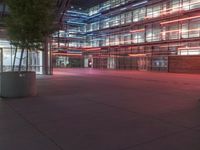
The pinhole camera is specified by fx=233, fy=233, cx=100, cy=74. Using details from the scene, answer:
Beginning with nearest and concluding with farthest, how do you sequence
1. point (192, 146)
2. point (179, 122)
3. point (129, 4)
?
1. point (192, 146)
2. point (179, 122)
3. point (129, 4)

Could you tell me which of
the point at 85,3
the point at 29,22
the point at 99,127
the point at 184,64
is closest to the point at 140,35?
the point at 184,64

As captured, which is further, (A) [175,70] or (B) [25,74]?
(A) [175,70]

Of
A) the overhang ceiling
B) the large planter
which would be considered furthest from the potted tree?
the overhang ceiling

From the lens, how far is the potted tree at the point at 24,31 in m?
8.74

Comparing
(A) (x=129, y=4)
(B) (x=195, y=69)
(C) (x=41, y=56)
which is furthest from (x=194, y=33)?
(C) (x=41, y=56)

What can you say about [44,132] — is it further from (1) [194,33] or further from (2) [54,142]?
(1) [194,33]

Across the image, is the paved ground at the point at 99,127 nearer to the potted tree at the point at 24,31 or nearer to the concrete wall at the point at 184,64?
the potted tree at the point at 24,31

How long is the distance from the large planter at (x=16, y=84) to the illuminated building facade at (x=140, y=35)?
23.4 meters

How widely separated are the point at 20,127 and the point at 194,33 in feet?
92.4

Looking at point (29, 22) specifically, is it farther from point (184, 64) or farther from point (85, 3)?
point (85, 3)

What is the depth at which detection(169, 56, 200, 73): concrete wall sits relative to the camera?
95.6 ft

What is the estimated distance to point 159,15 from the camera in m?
32.4

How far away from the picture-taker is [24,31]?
8.91 meters

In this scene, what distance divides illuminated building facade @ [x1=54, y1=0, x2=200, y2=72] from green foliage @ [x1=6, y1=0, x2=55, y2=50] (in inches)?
878
